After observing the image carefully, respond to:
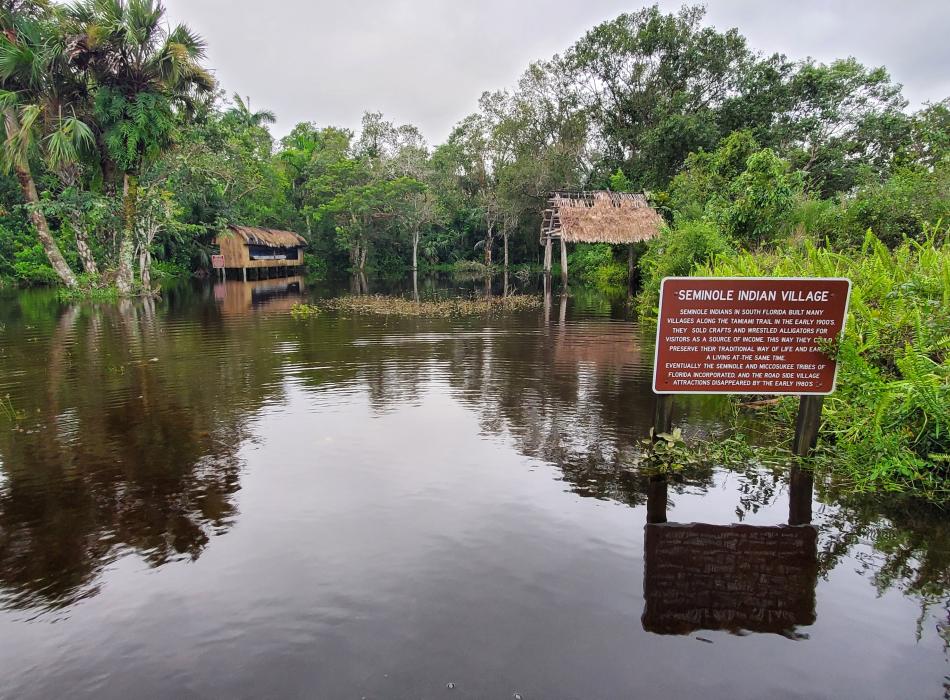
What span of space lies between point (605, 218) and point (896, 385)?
2115 cm

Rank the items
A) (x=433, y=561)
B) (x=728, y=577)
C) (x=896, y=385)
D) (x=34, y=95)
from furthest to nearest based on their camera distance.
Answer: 1. (x=34, y=95)
2. (x=896, y=385)
3. (x=433, y=561)
4. (x=728, y=577)

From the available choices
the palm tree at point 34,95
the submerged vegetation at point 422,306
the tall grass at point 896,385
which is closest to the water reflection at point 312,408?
the tall grass at point 896,385

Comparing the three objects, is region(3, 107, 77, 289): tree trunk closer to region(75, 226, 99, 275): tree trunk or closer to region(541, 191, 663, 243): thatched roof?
region(75, 226, 99, 275): tree trunk

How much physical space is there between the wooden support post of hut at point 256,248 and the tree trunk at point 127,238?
9134 mm

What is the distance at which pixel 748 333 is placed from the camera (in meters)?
4.59

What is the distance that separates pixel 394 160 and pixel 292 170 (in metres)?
8.48

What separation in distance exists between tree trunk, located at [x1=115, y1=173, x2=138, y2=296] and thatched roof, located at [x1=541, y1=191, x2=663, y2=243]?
17455 mm

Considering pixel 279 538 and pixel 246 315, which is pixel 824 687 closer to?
pixel 279 538

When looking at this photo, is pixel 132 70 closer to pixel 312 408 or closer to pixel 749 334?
pixel 312 408

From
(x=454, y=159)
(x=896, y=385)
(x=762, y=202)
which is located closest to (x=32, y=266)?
(x=454, y=159)

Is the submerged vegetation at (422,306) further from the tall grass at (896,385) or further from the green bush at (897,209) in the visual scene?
the tall grass at (896,385)

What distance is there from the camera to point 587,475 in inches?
217

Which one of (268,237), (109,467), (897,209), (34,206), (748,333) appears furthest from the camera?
(268,237)

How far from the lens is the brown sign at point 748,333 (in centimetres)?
452
